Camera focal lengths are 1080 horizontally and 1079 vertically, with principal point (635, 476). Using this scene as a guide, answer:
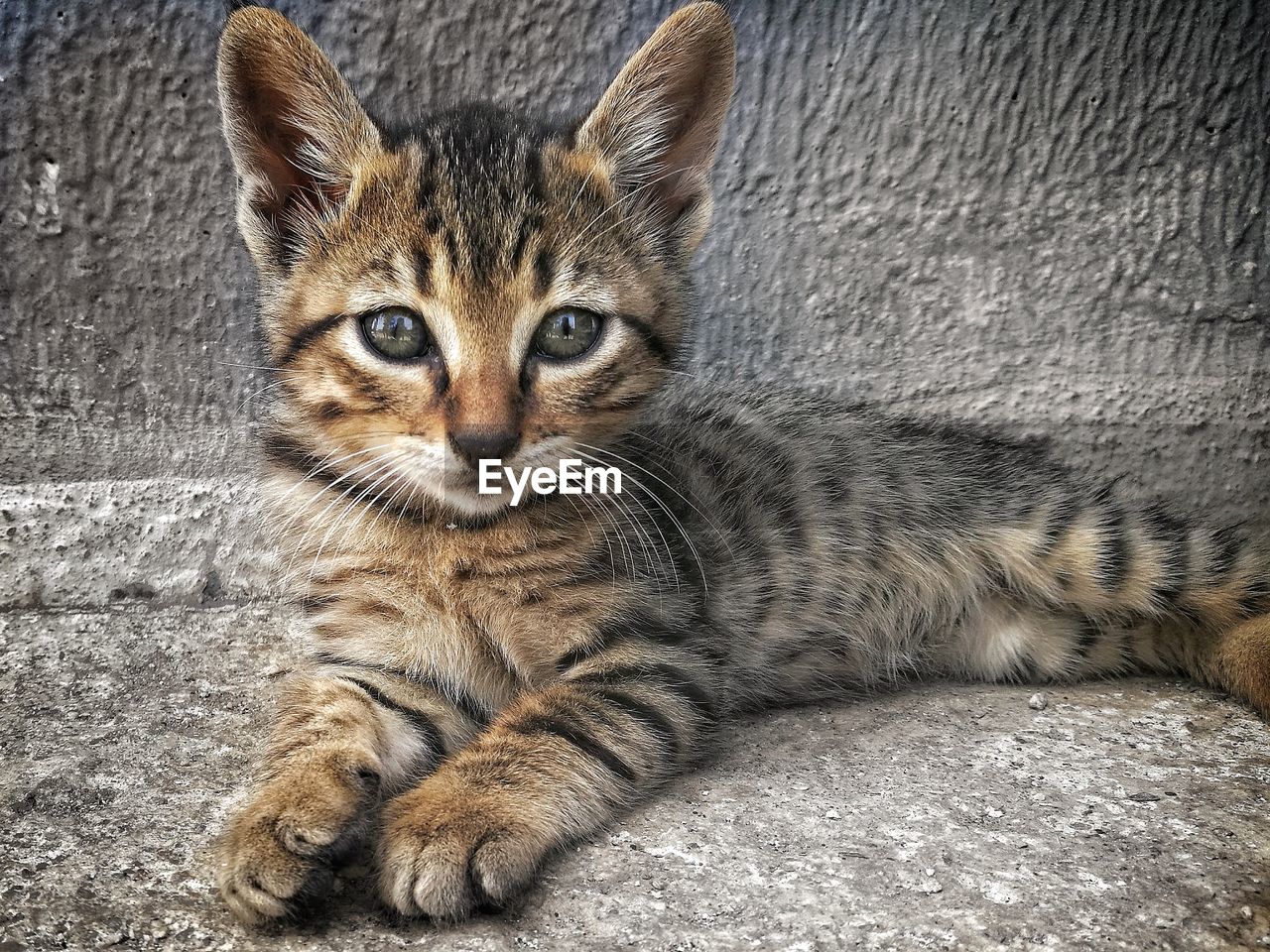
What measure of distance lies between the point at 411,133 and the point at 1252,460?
243 cm

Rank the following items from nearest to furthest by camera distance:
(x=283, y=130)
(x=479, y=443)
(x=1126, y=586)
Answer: (x=479, y=443), (x=283, y=130), (x=1126, y=586)

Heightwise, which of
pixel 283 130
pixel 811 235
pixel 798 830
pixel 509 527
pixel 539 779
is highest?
pixel 283 130

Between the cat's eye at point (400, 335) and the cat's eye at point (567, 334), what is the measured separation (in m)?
0.20

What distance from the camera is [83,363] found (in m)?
2.74

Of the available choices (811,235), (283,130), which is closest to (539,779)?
(283,130)

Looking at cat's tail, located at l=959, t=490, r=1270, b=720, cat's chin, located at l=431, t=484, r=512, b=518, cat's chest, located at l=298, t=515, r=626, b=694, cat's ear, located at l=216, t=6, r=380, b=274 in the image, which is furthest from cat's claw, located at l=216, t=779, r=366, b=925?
cat's tail, located at l=959, t=490, r=1270, b=720

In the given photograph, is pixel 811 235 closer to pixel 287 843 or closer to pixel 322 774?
pixel 322 774

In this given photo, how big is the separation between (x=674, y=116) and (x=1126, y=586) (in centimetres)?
153

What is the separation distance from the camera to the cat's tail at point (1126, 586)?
2541 mm

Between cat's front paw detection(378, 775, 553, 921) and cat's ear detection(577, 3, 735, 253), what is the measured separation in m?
1.18

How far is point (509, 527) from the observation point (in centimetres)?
209

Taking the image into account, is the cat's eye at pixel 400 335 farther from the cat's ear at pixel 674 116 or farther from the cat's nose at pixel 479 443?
the cat's ear at pixel 674 116

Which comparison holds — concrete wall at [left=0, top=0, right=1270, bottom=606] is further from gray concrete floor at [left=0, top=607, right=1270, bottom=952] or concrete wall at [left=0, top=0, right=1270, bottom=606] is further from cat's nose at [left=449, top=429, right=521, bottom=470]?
cat's nose at [left=449, top=429, right=521, bottom=470]

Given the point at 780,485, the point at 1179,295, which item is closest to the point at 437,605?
the point at 780,485
